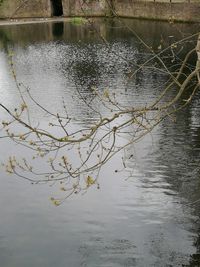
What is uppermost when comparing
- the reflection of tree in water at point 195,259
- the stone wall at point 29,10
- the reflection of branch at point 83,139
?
the stone wall at point 29,10

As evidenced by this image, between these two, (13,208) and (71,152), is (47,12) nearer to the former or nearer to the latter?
(71,152)

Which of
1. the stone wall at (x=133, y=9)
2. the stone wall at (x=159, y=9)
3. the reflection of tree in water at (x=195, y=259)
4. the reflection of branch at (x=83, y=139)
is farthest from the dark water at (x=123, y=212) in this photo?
the stone wall at (x=159, y=9)

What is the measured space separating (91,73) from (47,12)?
2048cm

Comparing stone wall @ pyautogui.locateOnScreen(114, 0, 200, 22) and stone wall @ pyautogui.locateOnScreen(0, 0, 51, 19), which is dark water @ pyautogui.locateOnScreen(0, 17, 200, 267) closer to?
stone wall @ pyautogui.locateOnScreen(114, 0, 200, 22)

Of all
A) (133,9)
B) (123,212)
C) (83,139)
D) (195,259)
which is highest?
(133,9)

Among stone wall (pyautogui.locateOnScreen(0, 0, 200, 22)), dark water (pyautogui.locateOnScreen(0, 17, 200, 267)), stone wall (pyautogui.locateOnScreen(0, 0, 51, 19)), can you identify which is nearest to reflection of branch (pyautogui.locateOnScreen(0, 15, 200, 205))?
→ dark water (pyautogui.locateOnScreen(0, 17, 200, 267))

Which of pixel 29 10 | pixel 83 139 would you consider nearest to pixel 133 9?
pixel 29 10

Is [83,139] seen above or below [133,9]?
below

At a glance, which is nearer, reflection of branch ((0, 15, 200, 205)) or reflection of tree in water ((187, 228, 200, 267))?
reflection of branch ((0, 15, 200, 205))

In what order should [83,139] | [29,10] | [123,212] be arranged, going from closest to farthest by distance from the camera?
[83,139] → [123,212] → [29,10]

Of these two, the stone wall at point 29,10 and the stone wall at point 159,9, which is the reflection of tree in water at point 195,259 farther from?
the stone wall at point 29,10

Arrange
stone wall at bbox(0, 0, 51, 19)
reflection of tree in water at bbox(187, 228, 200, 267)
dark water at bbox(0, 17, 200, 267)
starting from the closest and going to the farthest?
1. reflection of tree in water at bbox(187, 228, 200, 267)
2. dark water at bbox(0, 17, 200, 267)
3. stone wall at bbox(0, 0, 51, 19)

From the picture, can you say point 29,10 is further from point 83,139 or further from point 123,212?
point 83,139

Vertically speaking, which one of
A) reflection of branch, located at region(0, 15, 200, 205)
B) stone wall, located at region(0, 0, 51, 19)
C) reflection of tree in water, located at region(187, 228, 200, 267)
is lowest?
reflection of tree in water, located at region(187, 228, 200, 267)
